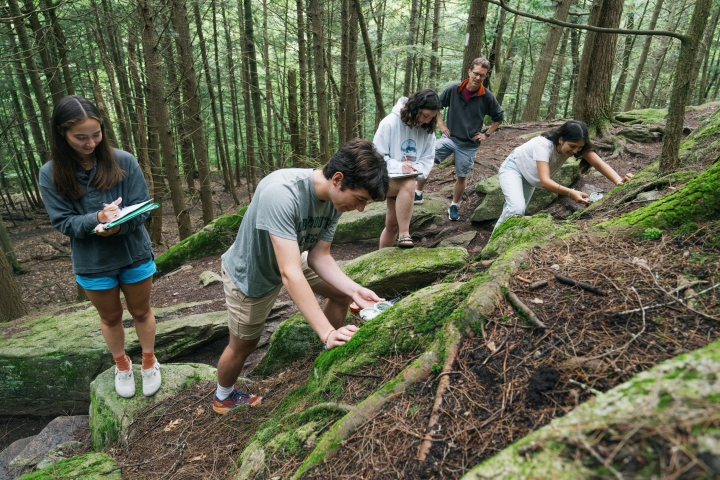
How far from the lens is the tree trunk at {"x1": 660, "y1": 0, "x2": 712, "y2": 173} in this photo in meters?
3.41

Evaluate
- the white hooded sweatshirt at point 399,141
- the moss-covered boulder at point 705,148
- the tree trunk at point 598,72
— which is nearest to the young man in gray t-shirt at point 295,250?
the white hooded sweatshirt at point 399,141

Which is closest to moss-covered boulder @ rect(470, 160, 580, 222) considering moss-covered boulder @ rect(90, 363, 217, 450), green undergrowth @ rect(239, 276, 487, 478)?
green undergrowth @ rect(239, 276, 487, 478)

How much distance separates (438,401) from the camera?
6.11ft

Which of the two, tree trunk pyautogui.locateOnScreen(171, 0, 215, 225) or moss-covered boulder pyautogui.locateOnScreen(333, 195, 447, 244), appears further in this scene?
tree trunk pyautogui.locateOnScreen(171, 0, 215, 225)

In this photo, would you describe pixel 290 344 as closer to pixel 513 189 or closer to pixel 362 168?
pixel 362 168

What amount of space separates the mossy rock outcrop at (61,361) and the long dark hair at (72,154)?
2.76 m

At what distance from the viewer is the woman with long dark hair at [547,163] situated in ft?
15.8

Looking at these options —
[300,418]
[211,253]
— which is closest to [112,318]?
[300,418]

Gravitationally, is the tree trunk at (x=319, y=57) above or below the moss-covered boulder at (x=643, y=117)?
above

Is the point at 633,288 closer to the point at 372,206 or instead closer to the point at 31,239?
the point at 372,206

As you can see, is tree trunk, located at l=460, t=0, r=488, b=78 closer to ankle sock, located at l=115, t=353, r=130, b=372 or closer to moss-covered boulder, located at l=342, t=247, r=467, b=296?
moss-covered boulder, located at l=342, t=247, r=467, b=296

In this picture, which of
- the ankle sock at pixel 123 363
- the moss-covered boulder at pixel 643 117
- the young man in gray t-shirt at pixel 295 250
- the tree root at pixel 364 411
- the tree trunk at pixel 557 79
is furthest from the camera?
the tree trunk at pixel 557 79

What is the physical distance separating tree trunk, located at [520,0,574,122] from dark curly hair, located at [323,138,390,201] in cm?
1228

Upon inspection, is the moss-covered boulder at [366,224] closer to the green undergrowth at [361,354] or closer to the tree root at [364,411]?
the green undergrowth at [361,354]
